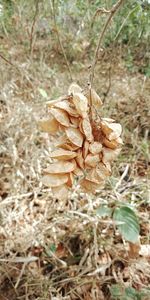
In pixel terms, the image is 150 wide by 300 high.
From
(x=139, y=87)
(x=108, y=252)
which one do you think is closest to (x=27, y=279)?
(x=108, y=252)

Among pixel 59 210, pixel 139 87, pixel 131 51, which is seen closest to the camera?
pixel 59 210

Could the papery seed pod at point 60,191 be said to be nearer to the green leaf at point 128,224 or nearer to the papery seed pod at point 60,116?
the papery seed pod at point 60,116

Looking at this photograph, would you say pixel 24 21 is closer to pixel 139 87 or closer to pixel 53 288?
pixel 139 87

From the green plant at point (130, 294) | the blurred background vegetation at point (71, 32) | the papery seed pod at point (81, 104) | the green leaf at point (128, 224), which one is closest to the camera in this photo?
the papery seed pod at point (81, 104)

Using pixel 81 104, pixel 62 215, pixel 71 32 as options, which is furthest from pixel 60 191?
pixel 71 32

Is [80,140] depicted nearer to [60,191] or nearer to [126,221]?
[60,191]

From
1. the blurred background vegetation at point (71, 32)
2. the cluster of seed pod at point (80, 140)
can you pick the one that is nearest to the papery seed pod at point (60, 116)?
the cluster of seed pod at point (80, 140)

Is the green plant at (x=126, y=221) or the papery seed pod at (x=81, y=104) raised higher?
the papery seed pod at (x=81, y=104)
